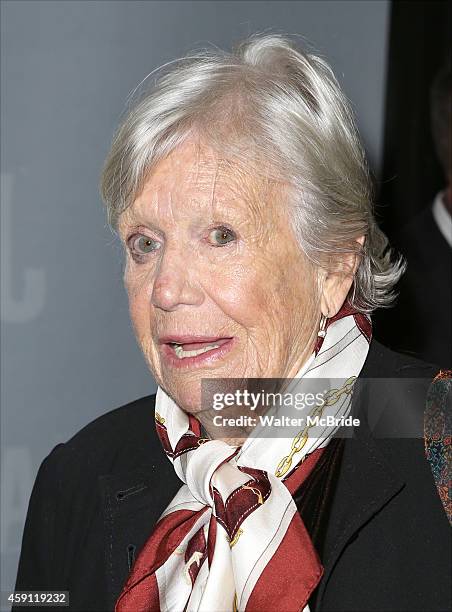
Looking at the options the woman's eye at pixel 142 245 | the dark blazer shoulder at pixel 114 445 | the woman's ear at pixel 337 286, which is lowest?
the dark blazer shoulder at pixel 114 445

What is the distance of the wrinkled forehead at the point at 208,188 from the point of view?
148 cm

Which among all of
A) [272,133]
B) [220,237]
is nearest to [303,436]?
[220,237]

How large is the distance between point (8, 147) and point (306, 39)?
663 mm

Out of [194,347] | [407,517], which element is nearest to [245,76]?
[194,347]

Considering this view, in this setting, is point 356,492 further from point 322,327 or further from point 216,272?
point 216,272

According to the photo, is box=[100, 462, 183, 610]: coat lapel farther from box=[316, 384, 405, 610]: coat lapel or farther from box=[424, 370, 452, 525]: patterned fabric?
box=[424, 370, 452, 525]: patterned fabric


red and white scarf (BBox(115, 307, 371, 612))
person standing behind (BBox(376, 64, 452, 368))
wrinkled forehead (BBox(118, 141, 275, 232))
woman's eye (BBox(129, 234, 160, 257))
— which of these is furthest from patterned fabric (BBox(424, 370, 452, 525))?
person standing behind (BBox(376, 64, 452, 368))

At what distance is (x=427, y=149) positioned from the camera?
274 centimetres

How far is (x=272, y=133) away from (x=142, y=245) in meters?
0.28

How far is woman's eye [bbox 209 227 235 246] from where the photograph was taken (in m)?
1.49

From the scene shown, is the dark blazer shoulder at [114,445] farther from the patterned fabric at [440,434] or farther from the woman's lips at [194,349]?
the patterned fabric at [440,434]

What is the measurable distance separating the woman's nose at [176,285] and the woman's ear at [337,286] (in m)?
0.23

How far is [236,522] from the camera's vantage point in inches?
57.4

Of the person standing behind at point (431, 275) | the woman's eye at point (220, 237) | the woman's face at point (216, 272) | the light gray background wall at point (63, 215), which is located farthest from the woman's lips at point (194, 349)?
the person standing behind at point (431, 275)
